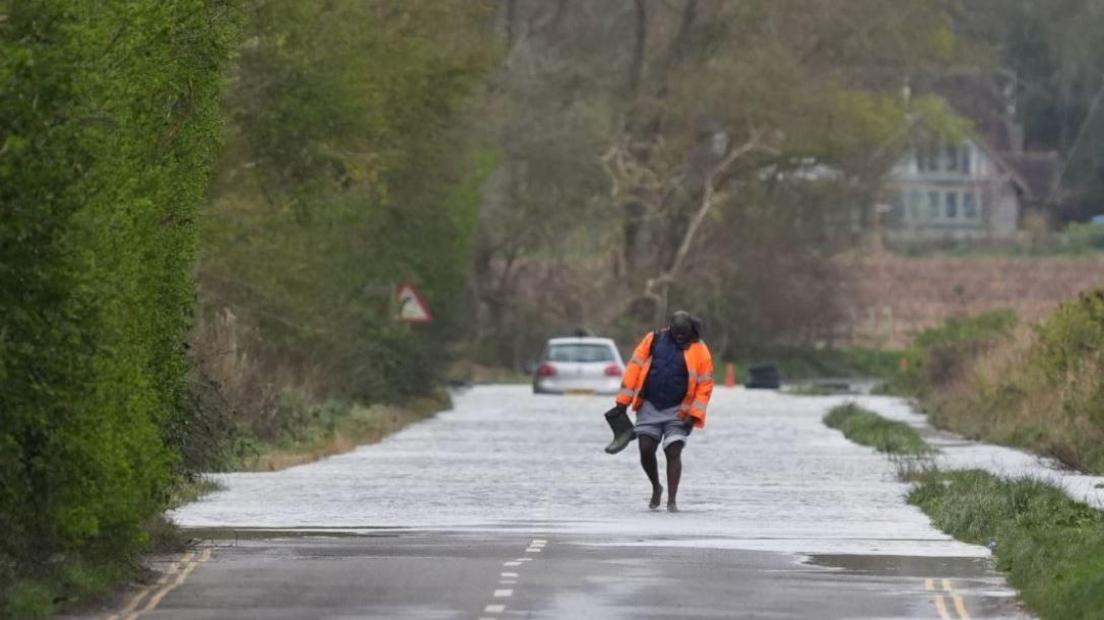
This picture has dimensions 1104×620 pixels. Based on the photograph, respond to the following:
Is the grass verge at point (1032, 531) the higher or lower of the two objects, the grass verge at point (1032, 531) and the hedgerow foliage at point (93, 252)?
the lower

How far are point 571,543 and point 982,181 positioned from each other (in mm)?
105952

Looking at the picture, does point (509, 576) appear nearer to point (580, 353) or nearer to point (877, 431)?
point (877, 431)

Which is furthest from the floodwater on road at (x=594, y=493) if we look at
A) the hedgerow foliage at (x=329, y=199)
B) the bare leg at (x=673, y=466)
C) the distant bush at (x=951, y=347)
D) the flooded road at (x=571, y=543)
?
the distant bush at (x=951, y=347)

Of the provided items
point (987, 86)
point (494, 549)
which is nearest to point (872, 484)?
point (494, 549)

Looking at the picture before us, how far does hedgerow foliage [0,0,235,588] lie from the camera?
14.1 meters

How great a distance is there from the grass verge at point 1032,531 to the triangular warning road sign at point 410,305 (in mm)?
22881

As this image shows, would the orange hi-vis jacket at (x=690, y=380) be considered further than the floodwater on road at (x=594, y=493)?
Yes

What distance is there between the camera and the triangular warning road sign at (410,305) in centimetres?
5069

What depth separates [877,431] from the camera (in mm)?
41000

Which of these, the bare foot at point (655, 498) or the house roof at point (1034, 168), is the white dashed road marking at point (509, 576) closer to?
the bare foot at point (655, 498)

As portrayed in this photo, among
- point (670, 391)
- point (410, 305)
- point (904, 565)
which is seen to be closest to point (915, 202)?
point (410, 305)

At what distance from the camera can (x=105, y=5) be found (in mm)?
15508

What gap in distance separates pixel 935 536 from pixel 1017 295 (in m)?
78.7

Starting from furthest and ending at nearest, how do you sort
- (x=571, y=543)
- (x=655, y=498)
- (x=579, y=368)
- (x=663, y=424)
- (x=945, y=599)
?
(x=579, y=368) → (x=655, y=498) → (x=663, y=424) → (x=571, y=543) → (x=945, y=599)
